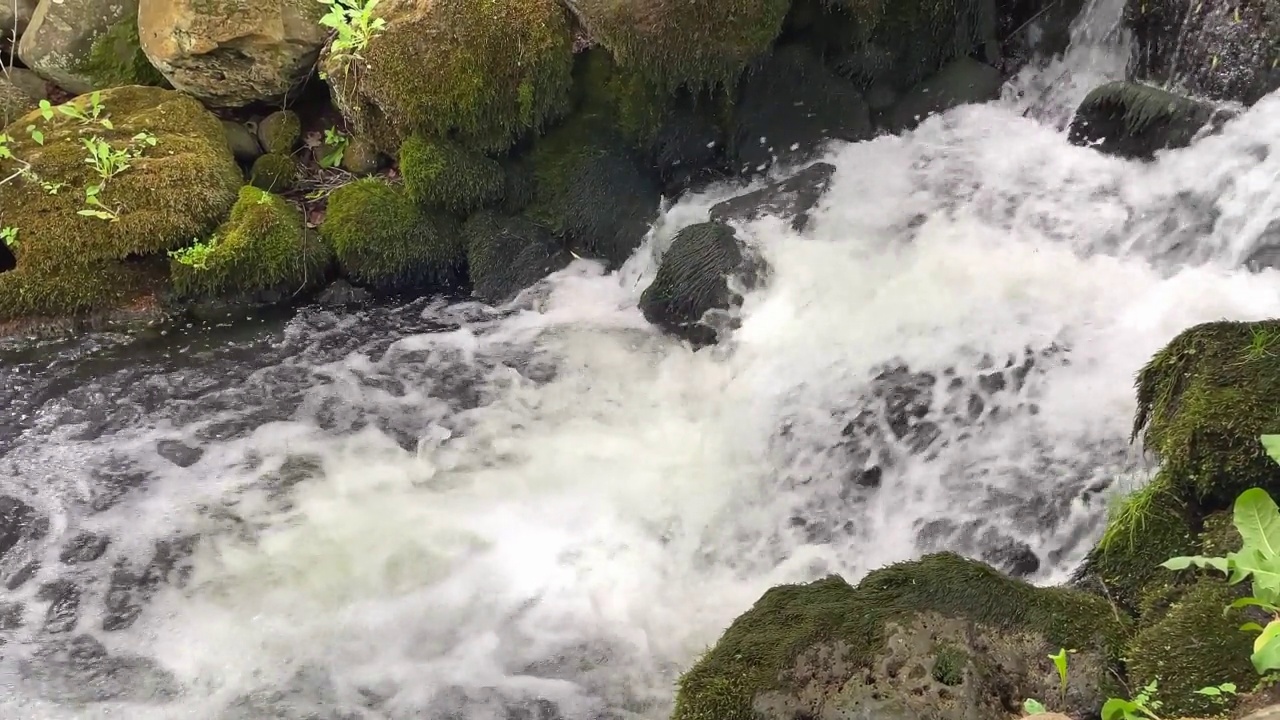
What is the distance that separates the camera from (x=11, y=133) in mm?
5996

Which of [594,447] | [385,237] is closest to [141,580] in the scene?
[594,447]

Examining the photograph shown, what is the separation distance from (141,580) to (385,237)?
2758 millimetres

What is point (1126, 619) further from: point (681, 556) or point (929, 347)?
point (929, 347)

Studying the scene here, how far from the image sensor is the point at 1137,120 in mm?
5531

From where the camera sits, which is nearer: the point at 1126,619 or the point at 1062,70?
the point at 1126,619

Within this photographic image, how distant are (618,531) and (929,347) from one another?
210 cm

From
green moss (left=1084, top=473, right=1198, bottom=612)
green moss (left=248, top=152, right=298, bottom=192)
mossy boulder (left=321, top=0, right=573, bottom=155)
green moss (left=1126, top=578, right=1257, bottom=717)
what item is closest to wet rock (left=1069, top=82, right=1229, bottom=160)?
green moss (left=1084, top=473, right=1198, bottom=612)

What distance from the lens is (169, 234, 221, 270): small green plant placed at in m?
5.63

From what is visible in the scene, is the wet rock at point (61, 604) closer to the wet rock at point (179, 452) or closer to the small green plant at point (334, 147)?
the wet rock at point (179, 452)

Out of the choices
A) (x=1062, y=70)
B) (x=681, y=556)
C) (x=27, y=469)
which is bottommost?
(x=681, y=556)

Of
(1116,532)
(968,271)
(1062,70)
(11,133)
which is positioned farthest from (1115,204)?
(11,133)

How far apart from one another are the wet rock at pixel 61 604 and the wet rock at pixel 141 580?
0.45 feet

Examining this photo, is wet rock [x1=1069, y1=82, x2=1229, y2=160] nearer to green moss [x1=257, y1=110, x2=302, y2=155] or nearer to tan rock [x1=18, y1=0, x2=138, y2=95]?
green moss [x1=257, y1=110, x2=302, y2=155]

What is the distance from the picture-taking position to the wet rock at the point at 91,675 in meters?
3.59
